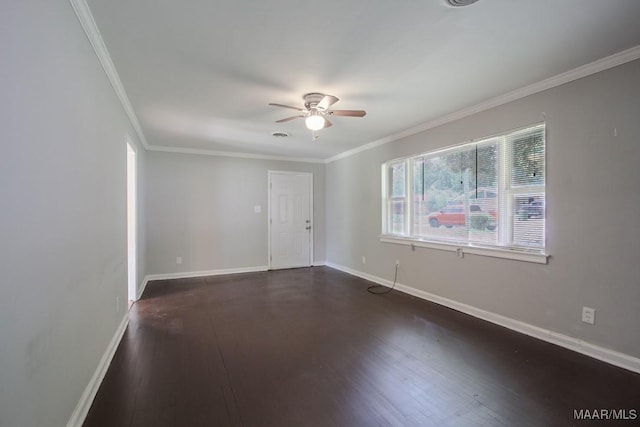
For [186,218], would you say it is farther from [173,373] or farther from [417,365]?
[417,365]

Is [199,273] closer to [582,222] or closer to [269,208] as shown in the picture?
[269,208]

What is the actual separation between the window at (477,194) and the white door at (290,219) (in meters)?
2.37

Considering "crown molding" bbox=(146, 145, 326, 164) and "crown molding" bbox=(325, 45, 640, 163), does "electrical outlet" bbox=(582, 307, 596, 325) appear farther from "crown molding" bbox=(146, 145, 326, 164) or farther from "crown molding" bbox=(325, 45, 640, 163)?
"crown molding" bbox=(146, 145, 326, 164)

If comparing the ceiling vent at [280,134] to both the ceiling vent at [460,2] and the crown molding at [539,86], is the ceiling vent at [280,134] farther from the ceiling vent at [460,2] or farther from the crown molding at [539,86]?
the ceiling vent at [460,2]

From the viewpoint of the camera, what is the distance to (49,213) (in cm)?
141

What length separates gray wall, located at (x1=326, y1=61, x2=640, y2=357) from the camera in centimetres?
235

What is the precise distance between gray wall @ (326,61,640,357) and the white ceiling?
0.30 metres

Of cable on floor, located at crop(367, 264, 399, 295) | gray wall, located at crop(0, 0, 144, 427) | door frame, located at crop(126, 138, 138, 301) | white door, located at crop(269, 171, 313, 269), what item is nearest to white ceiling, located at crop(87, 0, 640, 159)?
gray wall, located at crop(0, 0, 144, 427)

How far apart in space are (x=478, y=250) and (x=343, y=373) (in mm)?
2180

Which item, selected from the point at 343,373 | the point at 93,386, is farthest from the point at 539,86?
the point at 93,386

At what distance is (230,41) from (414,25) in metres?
1.29

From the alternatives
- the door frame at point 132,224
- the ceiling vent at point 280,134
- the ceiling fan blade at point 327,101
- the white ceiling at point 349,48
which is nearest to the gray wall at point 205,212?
the door frame at point 132,224

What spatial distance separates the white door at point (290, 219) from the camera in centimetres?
641

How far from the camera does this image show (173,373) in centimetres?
232
